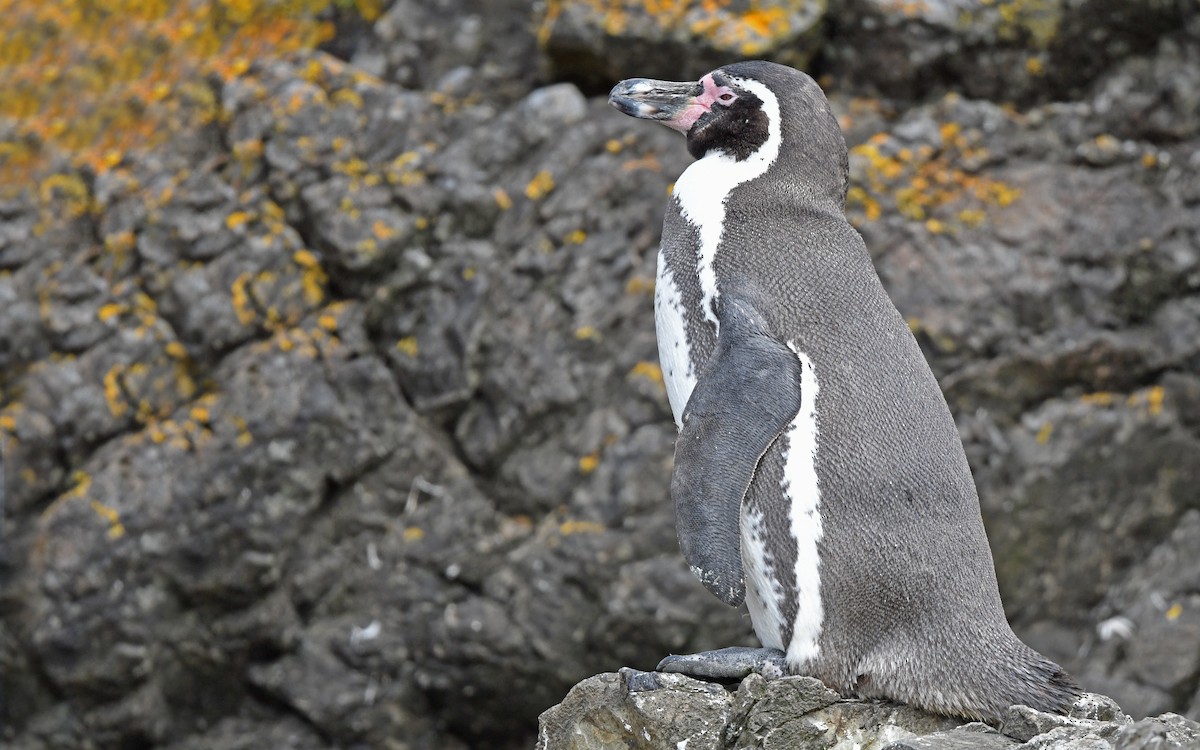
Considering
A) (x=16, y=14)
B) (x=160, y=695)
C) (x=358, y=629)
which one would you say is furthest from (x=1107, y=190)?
(x=16, y=14)

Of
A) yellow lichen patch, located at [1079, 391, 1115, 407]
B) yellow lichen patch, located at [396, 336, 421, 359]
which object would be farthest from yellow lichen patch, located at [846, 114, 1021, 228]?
yellow lichen patch, located at [396, 336, 421, 359]

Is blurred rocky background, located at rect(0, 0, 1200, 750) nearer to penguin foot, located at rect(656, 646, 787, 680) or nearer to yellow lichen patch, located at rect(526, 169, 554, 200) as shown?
yellow lichen patch, located at rect(526, 169, 554, 200)

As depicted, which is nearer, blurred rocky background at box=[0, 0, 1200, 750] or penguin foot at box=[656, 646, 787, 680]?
penguin foot at box=[656, 646, 787, 680]

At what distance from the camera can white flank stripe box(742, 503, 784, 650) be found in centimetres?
311

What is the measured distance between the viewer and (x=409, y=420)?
5465 millimetres

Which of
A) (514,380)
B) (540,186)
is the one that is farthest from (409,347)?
(540,186)

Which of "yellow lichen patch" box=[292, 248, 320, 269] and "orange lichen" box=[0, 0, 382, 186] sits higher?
"orange lichen" box=[0, 0, 382, 186]

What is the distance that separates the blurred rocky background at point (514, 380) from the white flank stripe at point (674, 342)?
1872 millimetres

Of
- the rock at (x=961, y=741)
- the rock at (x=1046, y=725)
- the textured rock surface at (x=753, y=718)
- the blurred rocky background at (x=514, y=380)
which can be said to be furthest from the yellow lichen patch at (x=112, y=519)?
the rock at (x=1046, y=725)

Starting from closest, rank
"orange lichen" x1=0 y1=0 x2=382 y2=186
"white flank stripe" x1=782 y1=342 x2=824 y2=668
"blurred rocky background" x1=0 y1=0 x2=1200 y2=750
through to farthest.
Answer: "white flank stripe" x1=782 y1=342 x2=824 y2=668 < "blurred rocky background" x1=0 y1=0 x2=1200 y2=750 < "orange lichen" x1=0 y1=0 x2=382 y2=186

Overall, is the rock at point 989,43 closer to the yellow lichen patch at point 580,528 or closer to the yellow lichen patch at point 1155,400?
the yellow lichen patch at point 1155,400

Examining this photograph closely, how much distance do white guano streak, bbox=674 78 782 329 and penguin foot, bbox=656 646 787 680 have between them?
868 millimetres

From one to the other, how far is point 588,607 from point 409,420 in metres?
1.00

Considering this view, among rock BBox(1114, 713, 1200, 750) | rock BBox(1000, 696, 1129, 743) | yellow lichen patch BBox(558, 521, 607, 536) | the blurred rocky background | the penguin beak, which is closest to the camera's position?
rock BBox(1114, 713, 1200, 750)
